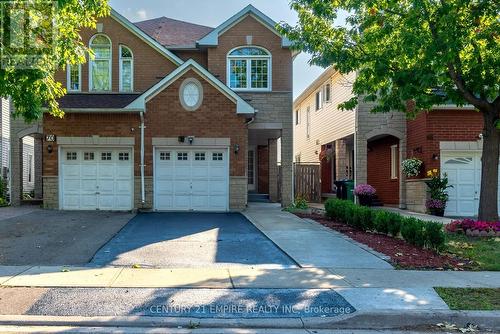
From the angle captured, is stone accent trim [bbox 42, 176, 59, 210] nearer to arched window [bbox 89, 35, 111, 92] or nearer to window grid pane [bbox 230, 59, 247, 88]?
arched window [bbox 89, 35, 111, 92]

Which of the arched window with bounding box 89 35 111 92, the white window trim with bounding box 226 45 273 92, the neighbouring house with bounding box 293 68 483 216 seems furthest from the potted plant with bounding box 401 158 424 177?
the arched window with bounding box 89 35 111 92

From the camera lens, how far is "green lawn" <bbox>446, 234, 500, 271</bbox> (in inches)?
370

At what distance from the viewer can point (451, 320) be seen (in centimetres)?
627

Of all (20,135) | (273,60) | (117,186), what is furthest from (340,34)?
(20,135)

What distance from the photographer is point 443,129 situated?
1869 centimetres

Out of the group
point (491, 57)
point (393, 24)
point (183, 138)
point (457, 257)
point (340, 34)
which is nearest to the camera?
point (457, 257)

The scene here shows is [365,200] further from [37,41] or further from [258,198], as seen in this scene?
[37,41]

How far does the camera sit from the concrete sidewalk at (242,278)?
755cm

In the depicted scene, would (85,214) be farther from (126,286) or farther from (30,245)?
(126,286)

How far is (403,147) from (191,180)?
29.7 ft

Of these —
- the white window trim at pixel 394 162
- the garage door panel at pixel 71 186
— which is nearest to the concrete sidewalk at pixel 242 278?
the garage door panel at pixel 71 186

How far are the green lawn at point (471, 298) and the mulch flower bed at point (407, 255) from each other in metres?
1.59

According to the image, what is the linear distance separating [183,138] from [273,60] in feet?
16.9

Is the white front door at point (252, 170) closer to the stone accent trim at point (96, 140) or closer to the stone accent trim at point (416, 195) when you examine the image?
the stone accent trim at point (416, 195)
